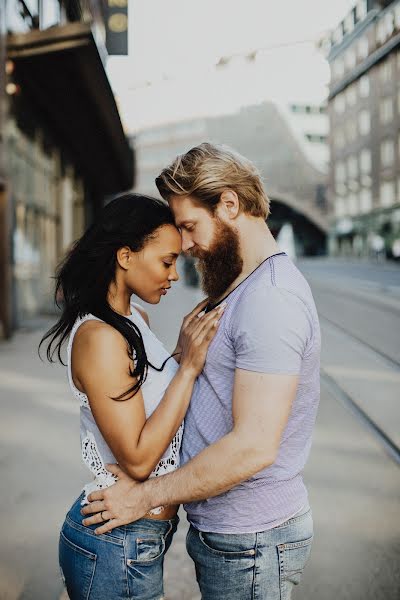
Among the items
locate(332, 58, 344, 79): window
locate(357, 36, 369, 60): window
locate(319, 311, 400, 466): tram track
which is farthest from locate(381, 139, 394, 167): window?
locate(319, 311, 400, 466): tram track

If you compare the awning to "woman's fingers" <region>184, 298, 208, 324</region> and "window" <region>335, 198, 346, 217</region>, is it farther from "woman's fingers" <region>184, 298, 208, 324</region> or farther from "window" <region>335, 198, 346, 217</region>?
"window" <region>335, 198, 346, 217</region>

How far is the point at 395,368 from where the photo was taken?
805 centimetres

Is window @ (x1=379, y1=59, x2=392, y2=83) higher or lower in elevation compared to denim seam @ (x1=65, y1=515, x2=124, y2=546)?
higher

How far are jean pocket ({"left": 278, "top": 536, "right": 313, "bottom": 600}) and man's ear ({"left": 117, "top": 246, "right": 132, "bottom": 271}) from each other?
0.89m

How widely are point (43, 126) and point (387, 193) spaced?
4165 centimetres

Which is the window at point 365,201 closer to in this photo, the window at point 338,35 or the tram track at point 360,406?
the window at point 338,35

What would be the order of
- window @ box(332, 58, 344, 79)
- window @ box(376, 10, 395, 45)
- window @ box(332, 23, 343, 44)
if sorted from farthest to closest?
1. window @ box(332, 23, 343, 44)
2. window @ box(332, 58, 344, 79)
3. window @ box(376, 10, 395, 45)

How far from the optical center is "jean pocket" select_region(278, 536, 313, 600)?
164 centimetres

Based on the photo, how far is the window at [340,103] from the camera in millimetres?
63312

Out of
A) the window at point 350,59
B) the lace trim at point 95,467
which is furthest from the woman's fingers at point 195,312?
the window at point 350,59

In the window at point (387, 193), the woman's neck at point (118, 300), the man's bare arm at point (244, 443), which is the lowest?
the man's bare arm at point (244, 443)

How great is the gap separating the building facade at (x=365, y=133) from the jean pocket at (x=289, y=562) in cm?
4647

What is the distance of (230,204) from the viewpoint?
1708 mm

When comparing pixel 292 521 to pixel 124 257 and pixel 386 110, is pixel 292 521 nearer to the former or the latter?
pixel 124 257
